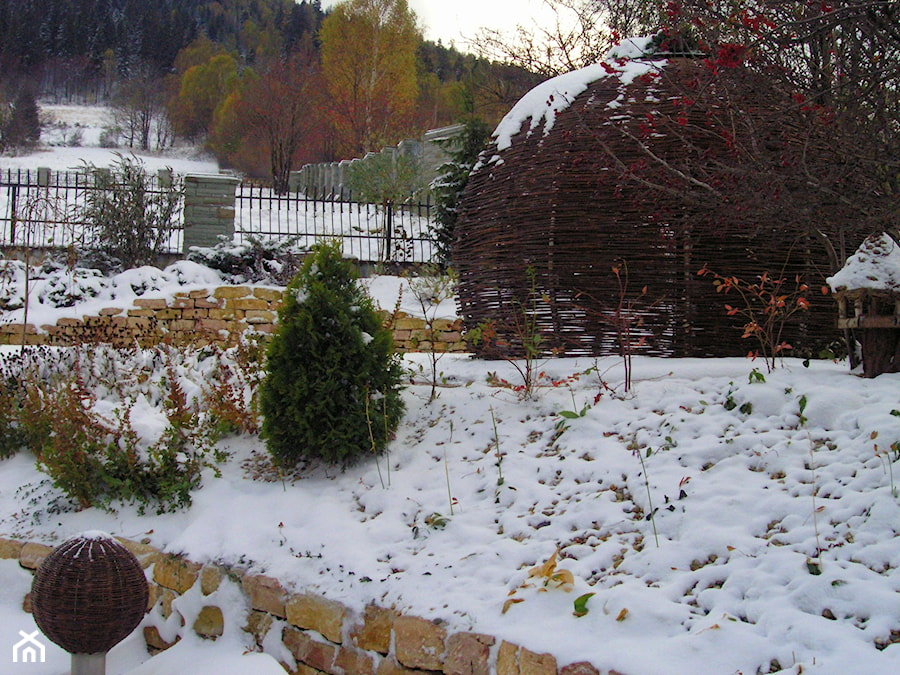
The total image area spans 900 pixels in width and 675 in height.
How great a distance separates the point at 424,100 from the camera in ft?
114

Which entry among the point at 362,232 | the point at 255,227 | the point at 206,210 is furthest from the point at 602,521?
the point at 255,227

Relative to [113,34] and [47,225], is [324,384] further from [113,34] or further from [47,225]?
[113,34]

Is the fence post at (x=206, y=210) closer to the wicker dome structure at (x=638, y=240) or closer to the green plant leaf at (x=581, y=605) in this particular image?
the wicker dome structure at (x=638, y=240)

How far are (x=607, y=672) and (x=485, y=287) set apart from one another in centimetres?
298

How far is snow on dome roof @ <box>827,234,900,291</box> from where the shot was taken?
3.51 m

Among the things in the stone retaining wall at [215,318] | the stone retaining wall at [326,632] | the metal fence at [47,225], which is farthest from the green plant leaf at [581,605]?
the metal fence at [47,225]

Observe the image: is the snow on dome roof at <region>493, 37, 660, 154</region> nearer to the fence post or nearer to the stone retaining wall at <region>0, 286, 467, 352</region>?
the stone retaining wall at <region>0, 286, 467, 352</region>

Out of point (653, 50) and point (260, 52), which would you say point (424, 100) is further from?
point (653, 50)

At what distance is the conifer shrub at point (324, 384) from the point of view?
12.9 feet

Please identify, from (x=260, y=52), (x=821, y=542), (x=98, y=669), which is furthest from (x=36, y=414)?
(x=260, y=52)

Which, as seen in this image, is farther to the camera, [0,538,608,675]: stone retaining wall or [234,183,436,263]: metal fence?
[234,183,436,263]: metal fence

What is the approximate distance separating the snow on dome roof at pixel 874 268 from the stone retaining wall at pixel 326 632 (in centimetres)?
234

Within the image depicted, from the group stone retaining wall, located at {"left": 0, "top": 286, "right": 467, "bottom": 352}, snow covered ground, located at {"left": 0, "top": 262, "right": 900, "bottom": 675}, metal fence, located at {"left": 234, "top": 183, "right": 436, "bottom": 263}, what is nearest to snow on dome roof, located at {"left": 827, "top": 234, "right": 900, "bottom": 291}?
snow covered ground, located at {"left": 0, "top": 262, "right": 900, "bottom": 675}

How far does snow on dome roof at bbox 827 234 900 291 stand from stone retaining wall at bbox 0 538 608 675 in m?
2.34
